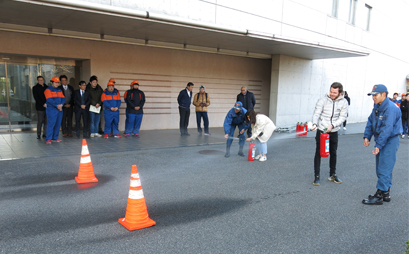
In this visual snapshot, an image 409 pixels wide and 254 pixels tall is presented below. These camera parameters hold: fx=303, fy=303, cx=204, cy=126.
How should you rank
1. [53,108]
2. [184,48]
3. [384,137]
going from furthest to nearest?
1. [184,48]
2. [53,108]
3. [384,137]

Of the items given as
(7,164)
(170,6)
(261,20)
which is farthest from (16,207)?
(261,20)

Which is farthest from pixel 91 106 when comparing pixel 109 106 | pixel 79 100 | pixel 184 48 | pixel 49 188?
pixel 49 188

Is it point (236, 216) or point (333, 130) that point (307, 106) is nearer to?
point (333, 130)

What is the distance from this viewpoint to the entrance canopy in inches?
302

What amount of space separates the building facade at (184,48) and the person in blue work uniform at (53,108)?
6.63ft

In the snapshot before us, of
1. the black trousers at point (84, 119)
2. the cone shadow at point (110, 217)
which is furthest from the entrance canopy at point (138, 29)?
the cone shadow at point (110, 217)

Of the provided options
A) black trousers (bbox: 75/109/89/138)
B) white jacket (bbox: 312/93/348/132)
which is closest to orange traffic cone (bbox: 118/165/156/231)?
white jacket (bbox: 312/93/348/132)

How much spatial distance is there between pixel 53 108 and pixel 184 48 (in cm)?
623

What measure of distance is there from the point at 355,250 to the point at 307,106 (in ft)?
46.3

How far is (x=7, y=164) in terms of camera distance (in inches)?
267

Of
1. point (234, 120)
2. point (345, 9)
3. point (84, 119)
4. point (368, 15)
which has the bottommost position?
point (84, 119)

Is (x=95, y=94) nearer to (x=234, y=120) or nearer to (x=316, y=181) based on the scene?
(x=234, y=120)

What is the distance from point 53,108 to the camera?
930cm

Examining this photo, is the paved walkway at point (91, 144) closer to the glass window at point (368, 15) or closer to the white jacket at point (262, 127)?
the white jacket at point (262, 127)
